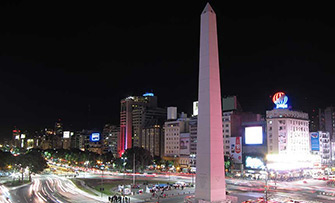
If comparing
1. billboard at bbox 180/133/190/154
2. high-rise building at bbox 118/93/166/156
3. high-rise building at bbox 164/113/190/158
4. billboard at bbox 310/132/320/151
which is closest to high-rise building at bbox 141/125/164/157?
high-rise building at bbox 118/93/166/156

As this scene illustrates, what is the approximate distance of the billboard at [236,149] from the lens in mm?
105787

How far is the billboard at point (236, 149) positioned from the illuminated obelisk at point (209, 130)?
256ft

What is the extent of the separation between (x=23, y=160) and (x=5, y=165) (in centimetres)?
1216

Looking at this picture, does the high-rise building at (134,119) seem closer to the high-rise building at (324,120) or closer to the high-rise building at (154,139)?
the high-rise building at (154,139)

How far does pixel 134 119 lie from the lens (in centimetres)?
17825

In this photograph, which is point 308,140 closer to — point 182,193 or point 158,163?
point 158,163

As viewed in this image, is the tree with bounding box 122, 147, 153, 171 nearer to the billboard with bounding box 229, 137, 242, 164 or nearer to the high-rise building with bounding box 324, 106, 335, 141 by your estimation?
the billboard with bounding box 229, 137, 242, 164

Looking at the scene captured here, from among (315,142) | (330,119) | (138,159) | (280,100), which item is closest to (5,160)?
(138,159)

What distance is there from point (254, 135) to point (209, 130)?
77.6 metres

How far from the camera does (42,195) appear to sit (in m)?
50.8

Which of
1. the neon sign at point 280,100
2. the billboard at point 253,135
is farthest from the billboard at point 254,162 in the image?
the neon sign at point 280,100

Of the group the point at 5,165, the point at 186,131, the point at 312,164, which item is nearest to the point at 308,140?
the point at 312,164

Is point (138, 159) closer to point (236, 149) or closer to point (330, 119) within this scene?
point (236, 149)

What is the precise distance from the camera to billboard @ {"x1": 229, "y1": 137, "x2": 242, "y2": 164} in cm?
10579
